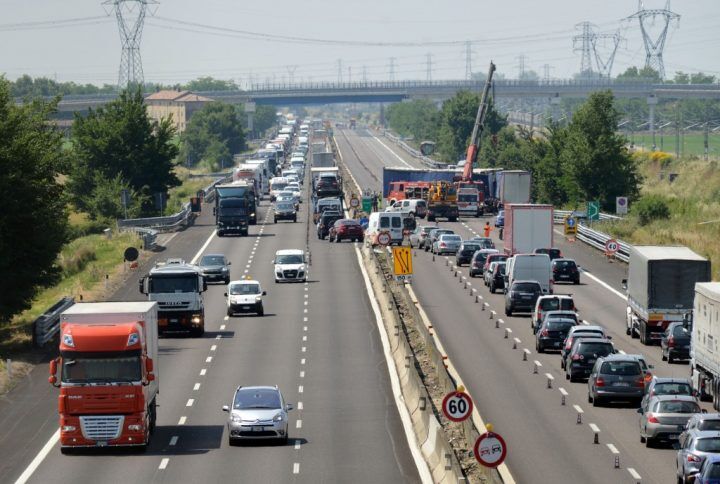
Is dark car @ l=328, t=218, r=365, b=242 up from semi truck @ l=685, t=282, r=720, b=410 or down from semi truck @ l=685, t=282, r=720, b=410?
down

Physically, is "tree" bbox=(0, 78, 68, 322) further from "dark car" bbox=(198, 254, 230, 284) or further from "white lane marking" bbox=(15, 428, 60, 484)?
"white lane marking" bbox=(15, 428, 60, 484)

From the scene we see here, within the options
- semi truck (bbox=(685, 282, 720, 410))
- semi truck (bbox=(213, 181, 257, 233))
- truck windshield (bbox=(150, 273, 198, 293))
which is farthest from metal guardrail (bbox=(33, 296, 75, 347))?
Answer: semi truck (bbox=(213, 181, 257, 233))

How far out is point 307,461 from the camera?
114ft

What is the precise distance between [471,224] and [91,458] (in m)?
80.8

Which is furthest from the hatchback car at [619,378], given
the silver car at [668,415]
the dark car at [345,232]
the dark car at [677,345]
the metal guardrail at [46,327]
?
the dark car at [345,232]

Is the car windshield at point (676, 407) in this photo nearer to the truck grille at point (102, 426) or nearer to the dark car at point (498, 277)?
the truck grille at point (102, 426)

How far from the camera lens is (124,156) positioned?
126 m

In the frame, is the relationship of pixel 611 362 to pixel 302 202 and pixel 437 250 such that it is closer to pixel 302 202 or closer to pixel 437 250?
pixel 437 250

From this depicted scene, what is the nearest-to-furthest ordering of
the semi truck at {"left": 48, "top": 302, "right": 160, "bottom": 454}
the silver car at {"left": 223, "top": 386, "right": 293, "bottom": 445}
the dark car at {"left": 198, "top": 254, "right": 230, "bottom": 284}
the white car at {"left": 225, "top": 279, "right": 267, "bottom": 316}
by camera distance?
1. the semi truck at {"left": 48, "top": 302, "right": 160, "bottom": 454}
2. the silver car at {"left": 223, "top": 386, "right": 293, "bottom": 445}
3. the white car at {"left": 225, "top": 279, "right": 267, "bottom": 316}
4. the dark car at {"left": 198, "top": 254, "right": 230, "bottom": 284}

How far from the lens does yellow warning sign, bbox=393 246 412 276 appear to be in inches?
2456

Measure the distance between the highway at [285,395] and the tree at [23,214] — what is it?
6.17 metres

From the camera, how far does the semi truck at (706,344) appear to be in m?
40.6

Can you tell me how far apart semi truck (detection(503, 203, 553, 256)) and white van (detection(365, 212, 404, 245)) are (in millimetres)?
17844

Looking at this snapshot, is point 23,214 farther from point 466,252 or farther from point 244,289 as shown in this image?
point 466,252
